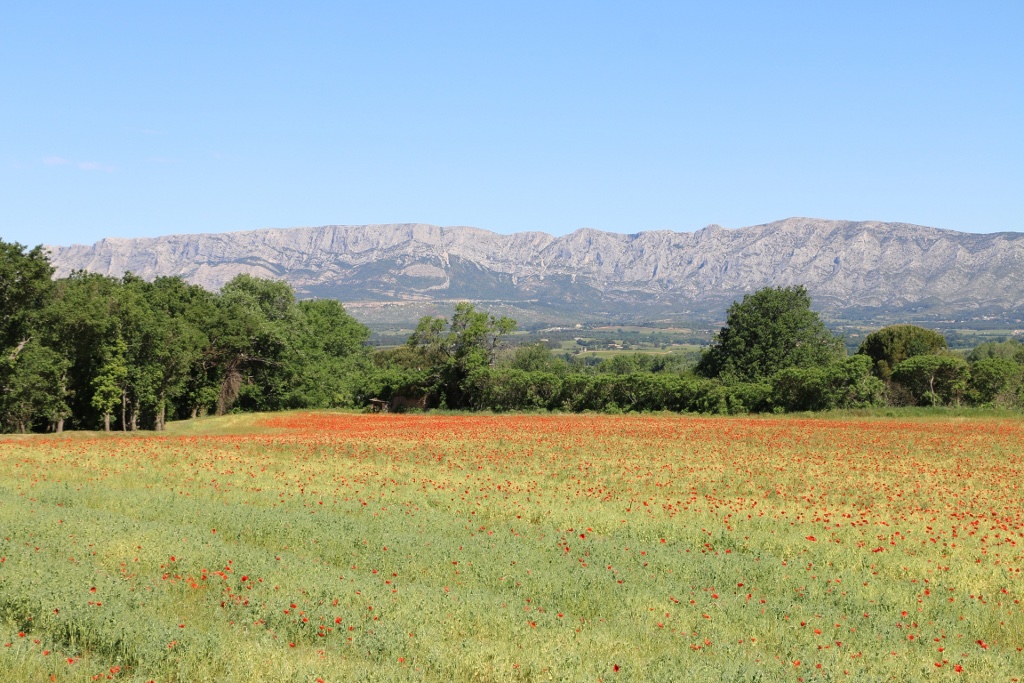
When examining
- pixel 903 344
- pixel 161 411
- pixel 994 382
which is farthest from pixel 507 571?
pixel 903 344

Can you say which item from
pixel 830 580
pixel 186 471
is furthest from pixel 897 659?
pixel 186 471

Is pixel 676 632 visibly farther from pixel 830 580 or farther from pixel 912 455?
pixel 912 455

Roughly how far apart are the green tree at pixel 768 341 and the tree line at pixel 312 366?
171 millimetres

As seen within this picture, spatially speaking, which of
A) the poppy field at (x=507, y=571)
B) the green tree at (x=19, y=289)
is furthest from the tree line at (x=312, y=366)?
the poppy field at (x=507, y=571)

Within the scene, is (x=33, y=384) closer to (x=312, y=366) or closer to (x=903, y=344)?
(x=312, y=366)

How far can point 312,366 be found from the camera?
88438mm

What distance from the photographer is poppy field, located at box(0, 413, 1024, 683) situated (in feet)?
37.4

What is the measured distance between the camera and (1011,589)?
16.0 metres

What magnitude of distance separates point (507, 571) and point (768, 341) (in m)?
78.1

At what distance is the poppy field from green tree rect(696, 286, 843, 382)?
55247 millimetres

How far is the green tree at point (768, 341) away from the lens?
289 ft

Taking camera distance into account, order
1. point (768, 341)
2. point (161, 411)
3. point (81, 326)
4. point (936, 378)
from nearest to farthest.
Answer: point (81, 326) → point (161, 411) → point (936, 378) → point (768, 341)

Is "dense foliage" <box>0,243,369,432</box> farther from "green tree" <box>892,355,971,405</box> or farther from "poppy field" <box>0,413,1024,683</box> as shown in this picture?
"green tree" <box>892,355,971,405</box>

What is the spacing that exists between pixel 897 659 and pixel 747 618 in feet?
8.07
